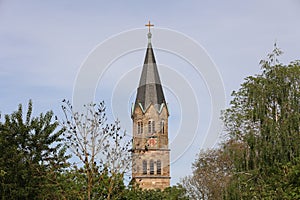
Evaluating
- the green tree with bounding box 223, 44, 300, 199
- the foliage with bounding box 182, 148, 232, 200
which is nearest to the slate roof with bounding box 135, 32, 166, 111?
the foliage with bounding box 182, 148, 232, 200

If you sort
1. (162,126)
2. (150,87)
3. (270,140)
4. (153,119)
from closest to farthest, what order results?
(270,140) → (153,119) → (162,126) → (150,87)

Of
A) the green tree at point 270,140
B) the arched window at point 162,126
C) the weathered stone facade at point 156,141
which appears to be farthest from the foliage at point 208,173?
the arched window at point 162,126

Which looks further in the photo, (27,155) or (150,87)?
(150,87)

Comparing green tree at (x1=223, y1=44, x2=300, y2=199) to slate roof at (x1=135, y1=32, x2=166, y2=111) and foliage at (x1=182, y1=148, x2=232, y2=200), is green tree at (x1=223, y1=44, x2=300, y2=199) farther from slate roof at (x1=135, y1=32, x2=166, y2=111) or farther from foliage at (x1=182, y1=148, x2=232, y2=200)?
slate roof at (x1=135, y1=32, x2=166, y2=111)

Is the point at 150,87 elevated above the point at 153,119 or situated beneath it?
Result: elevated above

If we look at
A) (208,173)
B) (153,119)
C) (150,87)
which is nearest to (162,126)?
(153,119)

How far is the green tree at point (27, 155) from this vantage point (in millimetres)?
21766

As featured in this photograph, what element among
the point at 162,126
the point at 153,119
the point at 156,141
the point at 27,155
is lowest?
the point at 27,155

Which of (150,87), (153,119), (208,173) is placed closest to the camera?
(208,173)

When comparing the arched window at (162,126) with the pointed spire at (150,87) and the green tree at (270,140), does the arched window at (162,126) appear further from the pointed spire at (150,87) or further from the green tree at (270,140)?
the green tree at (270,140)

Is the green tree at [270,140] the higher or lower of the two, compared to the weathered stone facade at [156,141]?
lower

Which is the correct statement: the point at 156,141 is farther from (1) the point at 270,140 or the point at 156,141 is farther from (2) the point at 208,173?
(1) the point at 270,140

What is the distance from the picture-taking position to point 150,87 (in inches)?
3083

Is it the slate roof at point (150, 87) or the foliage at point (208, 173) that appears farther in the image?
the slate roof at point (150, 87)
